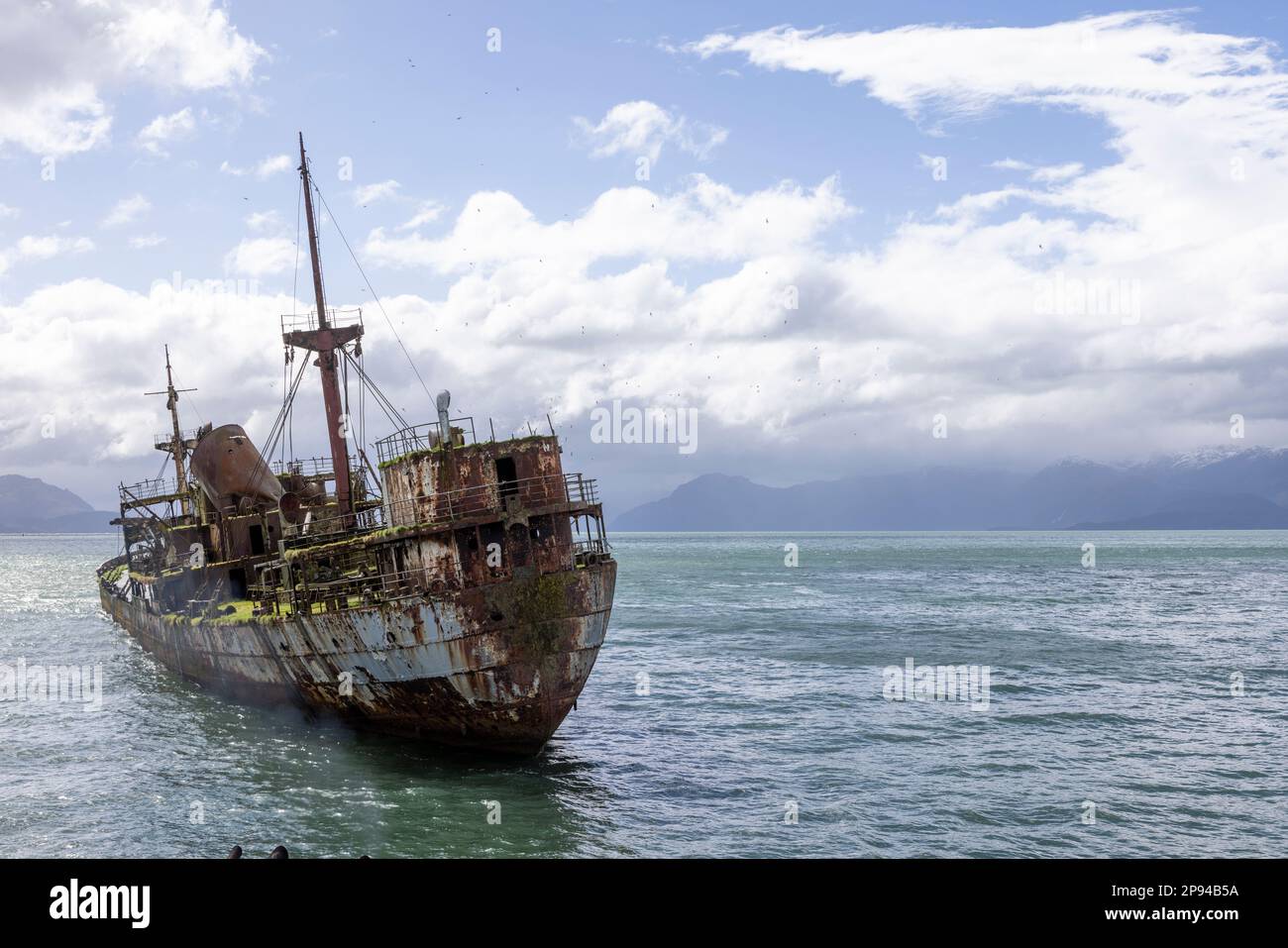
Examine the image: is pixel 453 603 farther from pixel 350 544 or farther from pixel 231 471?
pixel 231 471

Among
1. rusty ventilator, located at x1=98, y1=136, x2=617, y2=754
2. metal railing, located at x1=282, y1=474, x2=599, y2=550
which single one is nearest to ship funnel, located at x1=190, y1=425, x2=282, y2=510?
rusty ventilator, located at x1=98, y1=136, x2=617, y2=754

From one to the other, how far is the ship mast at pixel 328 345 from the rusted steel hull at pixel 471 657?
34.6ft

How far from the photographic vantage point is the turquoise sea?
781 inches

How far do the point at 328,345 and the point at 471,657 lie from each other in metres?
18.0

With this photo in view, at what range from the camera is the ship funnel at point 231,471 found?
39.2 meters

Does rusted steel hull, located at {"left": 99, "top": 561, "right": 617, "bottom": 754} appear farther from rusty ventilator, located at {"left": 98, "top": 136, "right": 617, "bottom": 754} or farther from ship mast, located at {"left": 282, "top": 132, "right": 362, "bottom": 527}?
ship mast, located at {"left": 282, "top": 132, "right": 362, "bottom": 527}

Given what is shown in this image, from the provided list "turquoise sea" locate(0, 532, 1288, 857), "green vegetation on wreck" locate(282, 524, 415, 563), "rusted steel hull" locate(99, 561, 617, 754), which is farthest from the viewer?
"green vegetation on wreck" locate(282, 524, 415, 563)

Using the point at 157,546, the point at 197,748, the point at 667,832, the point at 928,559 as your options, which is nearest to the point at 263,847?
the point at 667,832

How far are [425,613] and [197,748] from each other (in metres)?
9.84

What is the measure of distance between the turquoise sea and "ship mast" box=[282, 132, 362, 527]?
32.0ft

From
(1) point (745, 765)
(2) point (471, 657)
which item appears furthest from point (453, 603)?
(1) point (745, 765)

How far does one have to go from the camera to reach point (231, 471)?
129 ft

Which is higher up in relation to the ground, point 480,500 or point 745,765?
point 480,500
